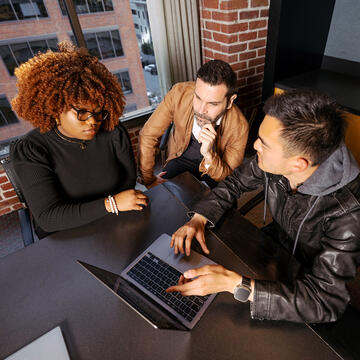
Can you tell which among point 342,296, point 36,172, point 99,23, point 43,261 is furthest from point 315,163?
point 99,23

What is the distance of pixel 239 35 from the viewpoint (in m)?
2.24

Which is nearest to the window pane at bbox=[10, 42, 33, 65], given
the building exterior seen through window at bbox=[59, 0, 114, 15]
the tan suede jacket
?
the building exterior seen through window at bbox=[59, 0, 114, 15]

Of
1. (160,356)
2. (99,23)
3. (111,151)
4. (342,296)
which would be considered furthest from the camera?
(99,23)

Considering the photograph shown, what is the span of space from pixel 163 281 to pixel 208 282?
188 millimetres

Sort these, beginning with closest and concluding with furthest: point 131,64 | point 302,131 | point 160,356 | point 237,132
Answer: point 160,356, point 302,131, point 237,132, point 131,64

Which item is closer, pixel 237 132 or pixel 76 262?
pixel 76 262

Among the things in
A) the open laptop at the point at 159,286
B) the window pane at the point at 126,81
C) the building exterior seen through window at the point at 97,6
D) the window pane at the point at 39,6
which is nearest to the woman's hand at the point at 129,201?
the open laptop at the point at 159,286

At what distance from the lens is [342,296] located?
2.75 ft

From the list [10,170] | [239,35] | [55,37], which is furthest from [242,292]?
[55,37]

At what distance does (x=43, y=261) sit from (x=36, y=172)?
1.55 ft

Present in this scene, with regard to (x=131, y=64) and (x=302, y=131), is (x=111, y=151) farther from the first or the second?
(x=131, y=64)

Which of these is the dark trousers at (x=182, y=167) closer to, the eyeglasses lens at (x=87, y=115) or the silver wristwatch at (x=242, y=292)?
the eyeglasses lens at (x=87, y=115)

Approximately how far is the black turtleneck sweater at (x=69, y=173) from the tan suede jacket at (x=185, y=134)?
0.49 meters

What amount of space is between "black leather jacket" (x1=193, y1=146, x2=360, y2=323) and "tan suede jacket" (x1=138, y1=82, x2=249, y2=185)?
77cm
